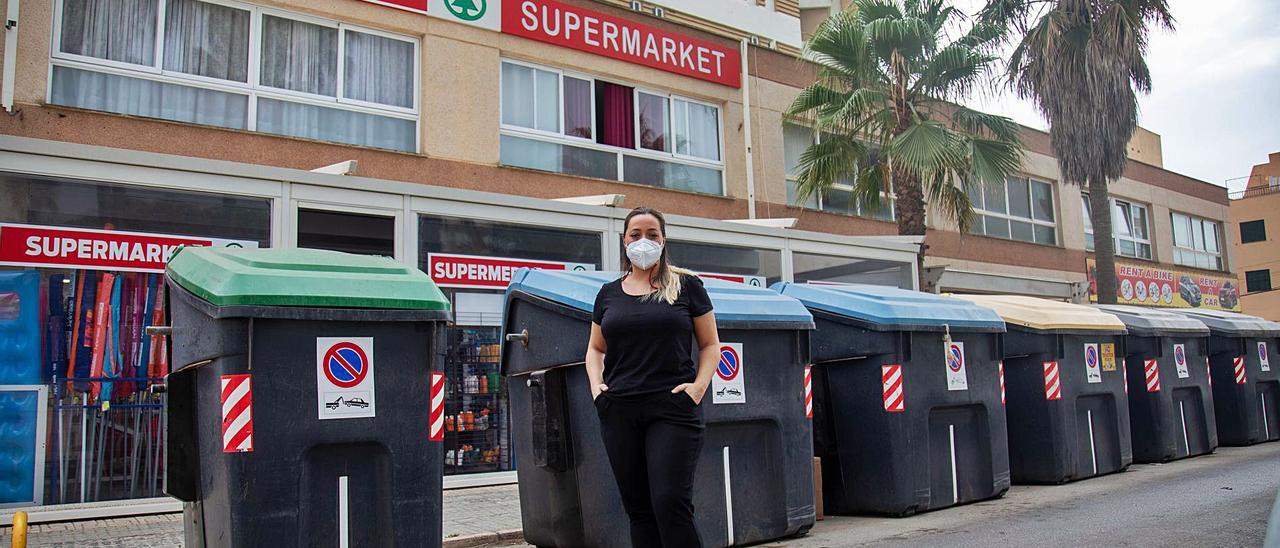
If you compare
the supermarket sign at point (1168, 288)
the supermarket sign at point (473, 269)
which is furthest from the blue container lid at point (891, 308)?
the supermarket sign at point (1168, 288)

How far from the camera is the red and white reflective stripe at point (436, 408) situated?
477 cm

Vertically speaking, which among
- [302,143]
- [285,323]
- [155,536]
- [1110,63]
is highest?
[1110,63]

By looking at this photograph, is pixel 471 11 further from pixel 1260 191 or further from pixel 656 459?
pixel 1260 191

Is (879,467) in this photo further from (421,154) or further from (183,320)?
(421,154)

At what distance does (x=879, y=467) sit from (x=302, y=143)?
7.33 m

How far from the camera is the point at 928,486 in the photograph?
281 inches

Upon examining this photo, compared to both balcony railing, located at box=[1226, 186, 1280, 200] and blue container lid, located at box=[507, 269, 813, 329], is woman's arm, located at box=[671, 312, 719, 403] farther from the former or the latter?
balcony railing, located at box=[1226, 186, 1280, 200]

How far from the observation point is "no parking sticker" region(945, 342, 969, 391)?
7434 mm

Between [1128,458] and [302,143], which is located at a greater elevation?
[302,143]

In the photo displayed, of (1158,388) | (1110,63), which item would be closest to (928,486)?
(1158,388)

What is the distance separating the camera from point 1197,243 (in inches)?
1118

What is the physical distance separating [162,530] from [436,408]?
3.43 meters

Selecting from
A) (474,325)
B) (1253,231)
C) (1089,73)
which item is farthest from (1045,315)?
(1253,231)

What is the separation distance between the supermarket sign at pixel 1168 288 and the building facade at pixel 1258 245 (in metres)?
18.7
